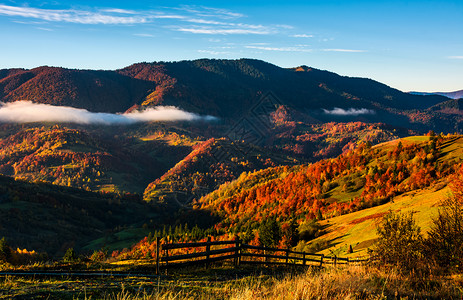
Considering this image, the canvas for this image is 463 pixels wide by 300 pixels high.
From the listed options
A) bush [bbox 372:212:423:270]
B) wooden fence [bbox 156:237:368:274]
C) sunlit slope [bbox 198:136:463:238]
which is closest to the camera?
bush [bbox 372:212:423:270]

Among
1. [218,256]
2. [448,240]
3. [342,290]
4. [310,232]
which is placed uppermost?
[342,290]

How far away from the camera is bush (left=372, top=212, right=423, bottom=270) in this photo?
52.2 feet

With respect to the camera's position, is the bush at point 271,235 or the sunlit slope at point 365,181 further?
the sunlit slope at point 365,181

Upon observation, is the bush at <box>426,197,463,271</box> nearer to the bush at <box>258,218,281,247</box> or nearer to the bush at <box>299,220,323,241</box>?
the bush at <box>299,220,323,241</box>

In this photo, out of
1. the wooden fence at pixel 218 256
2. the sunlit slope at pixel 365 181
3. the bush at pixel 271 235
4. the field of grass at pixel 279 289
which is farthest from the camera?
the sunlit slope at pixel 365 181

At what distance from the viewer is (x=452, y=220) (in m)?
16.3

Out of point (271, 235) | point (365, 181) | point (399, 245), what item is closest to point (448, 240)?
point (399, 245)

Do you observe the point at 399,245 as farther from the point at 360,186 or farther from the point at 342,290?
the point at 360,186

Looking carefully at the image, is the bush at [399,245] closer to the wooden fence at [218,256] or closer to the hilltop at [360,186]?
the wooden fence at [218,256]

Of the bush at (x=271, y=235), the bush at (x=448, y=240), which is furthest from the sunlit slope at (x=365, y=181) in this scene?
the bush at (x=448, y=240)

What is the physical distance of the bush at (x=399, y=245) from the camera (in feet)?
52.2

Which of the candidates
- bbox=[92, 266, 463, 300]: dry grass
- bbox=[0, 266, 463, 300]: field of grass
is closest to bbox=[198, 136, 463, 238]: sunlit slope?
bbox=[92, 266, 463, 300]: dry grass

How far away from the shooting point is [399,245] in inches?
677

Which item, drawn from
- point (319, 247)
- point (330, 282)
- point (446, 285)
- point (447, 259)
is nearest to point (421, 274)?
point (446, 285)
